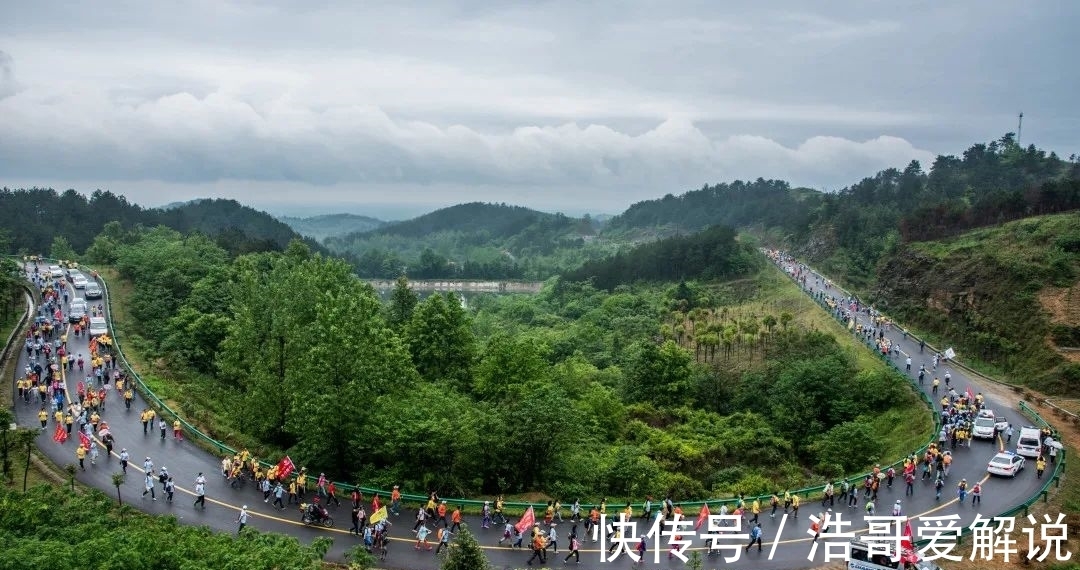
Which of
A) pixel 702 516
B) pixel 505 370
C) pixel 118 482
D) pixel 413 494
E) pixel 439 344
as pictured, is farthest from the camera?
pixel 439 344

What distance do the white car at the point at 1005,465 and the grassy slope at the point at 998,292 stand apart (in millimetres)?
13804

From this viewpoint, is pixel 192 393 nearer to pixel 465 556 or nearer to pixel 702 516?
pixel 465 556

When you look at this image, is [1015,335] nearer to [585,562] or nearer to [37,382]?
[585,562]

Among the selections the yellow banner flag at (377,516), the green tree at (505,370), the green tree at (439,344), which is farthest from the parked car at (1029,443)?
the yellow banner flag at (377,516)

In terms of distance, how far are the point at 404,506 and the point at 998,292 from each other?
4520cm

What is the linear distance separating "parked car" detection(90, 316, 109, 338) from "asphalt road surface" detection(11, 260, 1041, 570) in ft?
37.6

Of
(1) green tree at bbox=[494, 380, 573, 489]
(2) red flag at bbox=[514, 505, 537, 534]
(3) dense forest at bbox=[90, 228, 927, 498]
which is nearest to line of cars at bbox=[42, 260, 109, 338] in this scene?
(3) dense forest at bbox=[90, 228, 927, 498]

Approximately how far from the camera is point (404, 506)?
92.2ft

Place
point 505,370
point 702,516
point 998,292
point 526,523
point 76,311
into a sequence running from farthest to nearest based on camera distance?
point 998,292, point 76,311, point 505,370, point 702,516, point 526,523

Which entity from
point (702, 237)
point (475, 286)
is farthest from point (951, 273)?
point (475, 286)

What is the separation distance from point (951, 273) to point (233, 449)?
53694 mm

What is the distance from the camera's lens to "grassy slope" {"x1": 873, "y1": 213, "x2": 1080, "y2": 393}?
47219 mm

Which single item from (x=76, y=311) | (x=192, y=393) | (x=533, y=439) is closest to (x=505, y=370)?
(x=533, y=439)

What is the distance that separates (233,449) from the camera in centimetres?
3244
